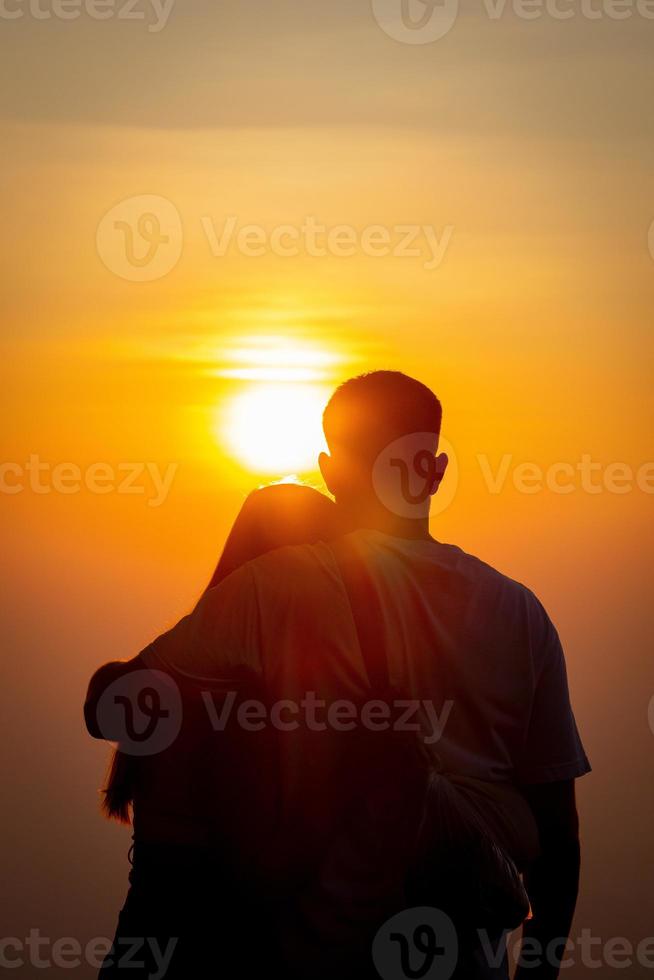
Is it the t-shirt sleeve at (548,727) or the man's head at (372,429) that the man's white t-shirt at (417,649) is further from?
the man's head at (372,429)

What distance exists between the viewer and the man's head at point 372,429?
2.40m

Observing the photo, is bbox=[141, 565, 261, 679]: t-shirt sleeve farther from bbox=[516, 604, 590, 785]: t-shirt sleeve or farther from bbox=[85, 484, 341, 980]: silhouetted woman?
bbox=[516, 604, 590, 785]: t-shirt sleeve

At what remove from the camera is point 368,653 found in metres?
2.14

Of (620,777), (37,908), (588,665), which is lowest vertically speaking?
(37,908)

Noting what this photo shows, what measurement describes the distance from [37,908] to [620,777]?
6460 cm

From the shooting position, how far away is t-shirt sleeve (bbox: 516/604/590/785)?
238 cm

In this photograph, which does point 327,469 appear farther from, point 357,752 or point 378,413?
point 357,752

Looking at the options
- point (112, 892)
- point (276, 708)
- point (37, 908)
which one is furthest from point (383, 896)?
point (37, 908)

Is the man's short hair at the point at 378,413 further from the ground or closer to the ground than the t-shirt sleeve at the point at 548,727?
further from the ground

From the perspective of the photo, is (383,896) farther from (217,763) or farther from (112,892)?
(112,892)

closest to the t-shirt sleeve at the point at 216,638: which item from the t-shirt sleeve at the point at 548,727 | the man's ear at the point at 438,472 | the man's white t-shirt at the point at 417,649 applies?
the man's white t-shirt at the point at 417,649

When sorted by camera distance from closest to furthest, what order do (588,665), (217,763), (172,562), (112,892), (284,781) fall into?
(284,781) < (217,763) < (172,562) < (112,892) < (588,665)

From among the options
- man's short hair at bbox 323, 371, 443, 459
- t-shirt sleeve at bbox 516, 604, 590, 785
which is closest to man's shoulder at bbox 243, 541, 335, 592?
man's short hair at bbox 323, 371, 443, 459

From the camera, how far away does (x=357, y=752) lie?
208 cm
